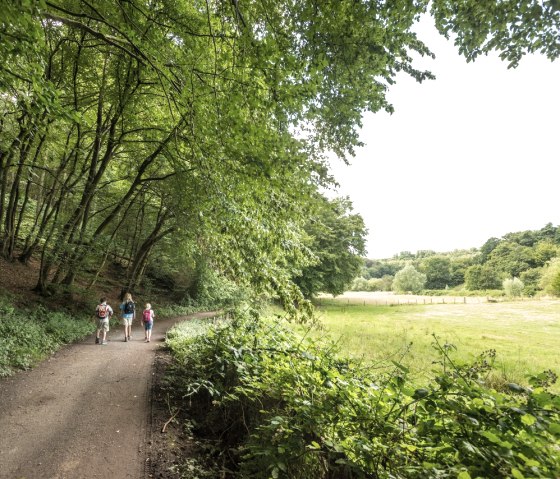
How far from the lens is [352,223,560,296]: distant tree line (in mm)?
39312

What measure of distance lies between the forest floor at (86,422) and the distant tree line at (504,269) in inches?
1478

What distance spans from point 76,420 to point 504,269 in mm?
74692

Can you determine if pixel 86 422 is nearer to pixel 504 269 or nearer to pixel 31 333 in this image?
pixel 31 333

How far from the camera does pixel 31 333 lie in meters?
8.98

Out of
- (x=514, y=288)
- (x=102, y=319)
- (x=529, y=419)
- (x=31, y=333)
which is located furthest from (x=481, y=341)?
(x=514, y=288)

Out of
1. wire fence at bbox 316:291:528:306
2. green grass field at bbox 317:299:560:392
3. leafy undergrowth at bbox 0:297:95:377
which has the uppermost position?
leafy undergrowth at bbox 0:297:95:377

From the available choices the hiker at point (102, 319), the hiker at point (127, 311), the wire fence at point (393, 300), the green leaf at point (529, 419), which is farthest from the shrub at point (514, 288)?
the green leaf at point (529, 419)

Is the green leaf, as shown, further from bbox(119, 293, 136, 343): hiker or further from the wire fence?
the wire fence

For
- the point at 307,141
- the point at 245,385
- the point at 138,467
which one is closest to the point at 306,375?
the point at 245,385

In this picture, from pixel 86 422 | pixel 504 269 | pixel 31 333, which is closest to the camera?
pixel 86 422

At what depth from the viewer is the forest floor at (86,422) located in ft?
13.5

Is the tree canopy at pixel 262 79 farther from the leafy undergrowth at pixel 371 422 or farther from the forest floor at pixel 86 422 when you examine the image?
the forest floor at pixel 86 422

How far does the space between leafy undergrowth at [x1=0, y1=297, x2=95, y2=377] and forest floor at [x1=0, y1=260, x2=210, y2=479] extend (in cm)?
37

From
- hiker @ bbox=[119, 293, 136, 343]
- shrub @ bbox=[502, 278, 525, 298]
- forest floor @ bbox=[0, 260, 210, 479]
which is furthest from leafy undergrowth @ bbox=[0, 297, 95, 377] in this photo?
shrub @ bbox=[502, 278, 525, 298]
